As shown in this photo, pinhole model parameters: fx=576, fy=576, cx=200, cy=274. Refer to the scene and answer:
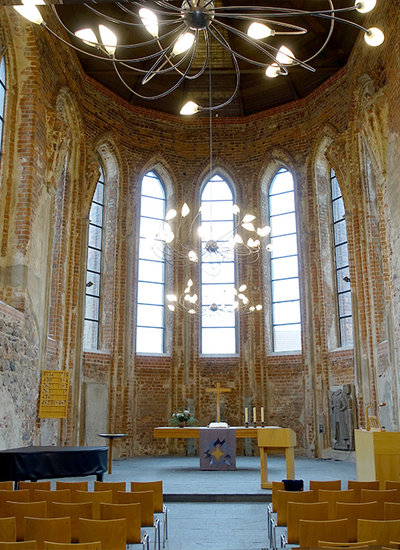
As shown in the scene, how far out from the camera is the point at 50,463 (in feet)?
27.4

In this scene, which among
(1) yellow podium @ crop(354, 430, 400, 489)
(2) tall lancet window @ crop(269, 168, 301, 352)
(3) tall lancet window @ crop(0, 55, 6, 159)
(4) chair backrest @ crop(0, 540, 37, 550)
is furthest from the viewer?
(2) tall lancet window @ crop(269, 168, 301, 352)

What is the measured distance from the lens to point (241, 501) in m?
8.52

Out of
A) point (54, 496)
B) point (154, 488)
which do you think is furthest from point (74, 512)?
point (154, 488)

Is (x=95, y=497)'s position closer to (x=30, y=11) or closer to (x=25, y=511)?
(x=25, y=511)

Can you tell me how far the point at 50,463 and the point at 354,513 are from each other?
5.14 metres

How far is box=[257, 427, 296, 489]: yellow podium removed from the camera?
30.4ft

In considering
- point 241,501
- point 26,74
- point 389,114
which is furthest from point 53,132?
point 241,501

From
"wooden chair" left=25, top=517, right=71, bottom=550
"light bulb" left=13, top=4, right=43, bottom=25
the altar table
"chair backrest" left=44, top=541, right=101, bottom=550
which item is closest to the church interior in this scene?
the altar table

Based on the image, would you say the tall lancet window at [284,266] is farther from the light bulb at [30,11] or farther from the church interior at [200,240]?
the light bulb at [30,11]

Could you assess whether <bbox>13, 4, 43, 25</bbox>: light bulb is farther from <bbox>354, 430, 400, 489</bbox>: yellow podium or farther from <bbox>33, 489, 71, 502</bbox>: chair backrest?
<bbox>354, 430, 400, 489</bbox>: yellow podium

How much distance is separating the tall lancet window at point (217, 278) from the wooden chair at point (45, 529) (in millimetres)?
11624

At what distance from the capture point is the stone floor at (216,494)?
6.16 metres

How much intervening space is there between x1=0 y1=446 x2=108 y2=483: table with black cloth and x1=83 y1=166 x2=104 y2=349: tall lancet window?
6392 millimetres

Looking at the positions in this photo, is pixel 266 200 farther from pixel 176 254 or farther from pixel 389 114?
pixel 389 114
